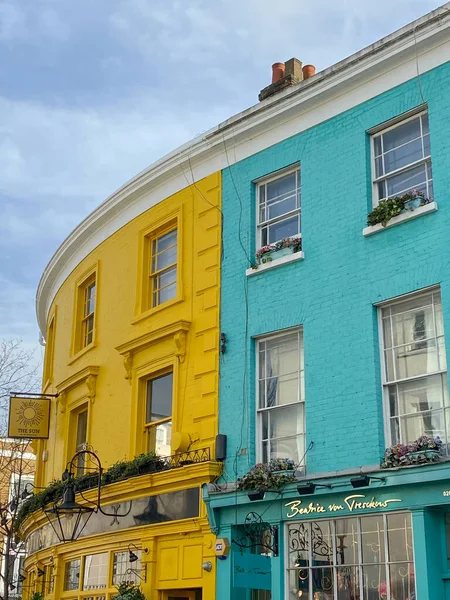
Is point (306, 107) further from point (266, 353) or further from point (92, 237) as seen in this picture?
point (92, 237)

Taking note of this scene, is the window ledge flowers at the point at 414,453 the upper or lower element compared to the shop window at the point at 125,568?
upper

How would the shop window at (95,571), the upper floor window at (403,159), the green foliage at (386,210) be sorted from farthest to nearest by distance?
the shop window at (95,571), the upper floor window at (403,159), the green foliage at (386,210)

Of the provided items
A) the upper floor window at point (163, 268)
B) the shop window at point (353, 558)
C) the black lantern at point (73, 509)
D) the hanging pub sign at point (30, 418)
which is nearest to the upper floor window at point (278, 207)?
the upper floor window at point (163, 268)

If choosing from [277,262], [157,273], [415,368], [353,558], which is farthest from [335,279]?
[157,273]

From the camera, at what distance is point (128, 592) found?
15.1 metres

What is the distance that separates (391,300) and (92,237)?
10.1 metres

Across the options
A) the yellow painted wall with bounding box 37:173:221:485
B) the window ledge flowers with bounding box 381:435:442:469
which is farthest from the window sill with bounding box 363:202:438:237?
the yellow painted wall with bounding box 37:173:221:485

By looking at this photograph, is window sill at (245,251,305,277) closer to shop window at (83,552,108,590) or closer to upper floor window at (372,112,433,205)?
upper floor window at (372,112,433,205)

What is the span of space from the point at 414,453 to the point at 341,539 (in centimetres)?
197

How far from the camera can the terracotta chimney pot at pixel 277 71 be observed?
57.6 feet

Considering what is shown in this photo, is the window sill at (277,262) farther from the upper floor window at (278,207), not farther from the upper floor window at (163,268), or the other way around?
the upper floor window at (163,268)

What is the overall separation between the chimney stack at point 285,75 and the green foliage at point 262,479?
761cm

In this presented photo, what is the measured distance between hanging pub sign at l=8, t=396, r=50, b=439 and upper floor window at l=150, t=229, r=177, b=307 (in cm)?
540

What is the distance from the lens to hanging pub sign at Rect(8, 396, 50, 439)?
21203 mm
